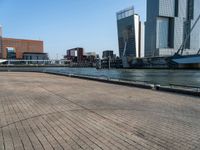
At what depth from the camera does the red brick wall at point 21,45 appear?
5802 inches

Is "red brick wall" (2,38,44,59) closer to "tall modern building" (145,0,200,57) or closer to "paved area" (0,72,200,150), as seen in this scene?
"tall modern building" (145,0,200,57)

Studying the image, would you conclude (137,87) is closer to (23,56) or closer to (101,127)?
(101,127)

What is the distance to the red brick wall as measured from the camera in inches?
5802

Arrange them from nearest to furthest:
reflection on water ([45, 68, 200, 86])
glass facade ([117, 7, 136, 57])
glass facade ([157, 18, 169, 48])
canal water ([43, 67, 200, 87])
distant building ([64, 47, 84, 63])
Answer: canal water ([43, 67, 200, 87]) < reflection on water ([45, 68, 200, 86]) < glass facade ([157, 18, 169, 48]) < glass facade ([117, 7, 136, 57]) < distant building ([64, 47, 84, 63])

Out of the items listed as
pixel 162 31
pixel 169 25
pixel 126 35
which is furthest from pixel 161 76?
pixel 169 25

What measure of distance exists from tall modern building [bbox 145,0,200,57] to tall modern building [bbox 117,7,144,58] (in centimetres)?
519

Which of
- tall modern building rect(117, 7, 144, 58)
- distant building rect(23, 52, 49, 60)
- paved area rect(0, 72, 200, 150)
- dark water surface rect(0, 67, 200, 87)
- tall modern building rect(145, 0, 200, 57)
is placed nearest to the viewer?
paved area rect(0, 72, 200, 150)

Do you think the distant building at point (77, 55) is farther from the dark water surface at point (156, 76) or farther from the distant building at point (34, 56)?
the dark water surface at point (156, 76)

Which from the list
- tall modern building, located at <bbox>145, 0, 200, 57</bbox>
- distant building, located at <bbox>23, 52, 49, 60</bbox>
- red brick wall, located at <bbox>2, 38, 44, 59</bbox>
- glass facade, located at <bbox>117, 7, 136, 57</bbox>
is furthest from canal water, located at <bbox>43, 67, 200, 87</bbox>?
distant building, located at <bbox>23, 52, 49, 60</bbox>

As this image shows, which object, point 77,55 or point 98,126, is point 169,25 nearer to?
point 77,55

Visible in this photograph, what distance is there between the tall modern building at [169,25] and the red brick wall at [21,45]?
82.0 m

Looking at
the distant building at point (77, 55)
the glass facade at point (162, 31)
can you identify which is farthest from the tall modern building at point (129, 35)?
the distant building at point (77, 55)

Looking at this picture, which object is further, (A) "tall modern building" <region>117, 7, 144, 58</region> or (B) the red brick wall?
(B) the red brick wall

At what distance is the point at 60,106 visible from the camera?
7922 mm
